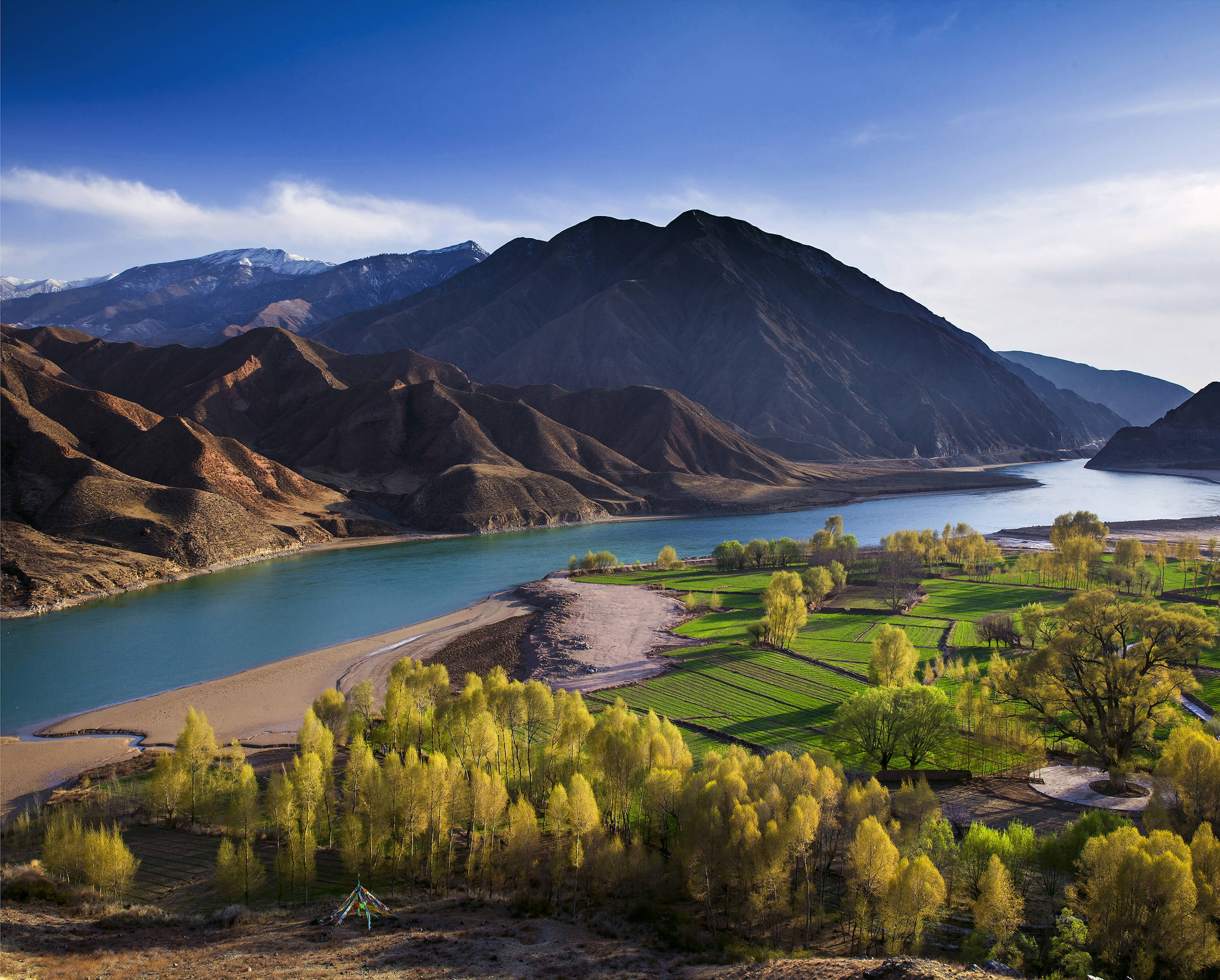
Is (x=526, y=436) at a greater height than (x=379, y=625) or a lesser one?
greater

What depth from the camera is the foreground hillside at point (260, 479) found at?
101562 millimetres

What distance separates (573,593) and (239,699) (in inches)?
1564

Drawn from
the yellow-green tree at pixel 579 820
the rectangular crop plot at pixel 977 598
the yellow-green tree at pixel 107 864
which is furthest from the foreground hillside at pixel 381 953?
the rectangular crop plot at pixel 977 598

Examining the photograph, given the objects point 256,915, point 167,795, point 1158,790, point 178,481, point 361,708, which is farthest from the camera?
point 178,481

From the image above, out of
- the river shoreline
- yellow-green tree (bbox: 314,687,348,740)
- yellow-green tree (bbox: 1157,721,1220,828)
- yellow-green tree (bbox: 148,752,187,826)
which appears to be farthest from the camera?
the river shoreline

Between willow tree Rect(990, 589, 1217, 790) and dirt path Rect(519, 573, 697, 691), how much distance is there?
28365 mm

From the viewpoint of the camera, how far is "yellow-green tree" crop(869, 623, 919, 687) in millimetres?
47938

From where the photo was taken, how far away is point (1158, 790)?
1061 inches

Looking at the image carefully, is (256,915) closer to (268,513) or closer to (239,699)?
(239,699)

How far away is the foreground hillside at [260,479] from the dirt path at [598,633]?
56482 millimetres

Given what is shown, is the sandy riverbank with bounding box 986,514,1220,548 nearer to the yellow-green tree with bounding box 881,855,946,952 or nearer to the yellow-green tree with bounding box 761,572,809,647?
the yellow-green tree with bounding box 761,572,809,647

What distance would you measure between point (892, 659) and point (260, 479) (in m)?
130

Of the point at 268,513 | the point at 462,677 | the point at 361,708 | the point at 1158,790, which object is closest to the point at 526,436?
the point at 268,513

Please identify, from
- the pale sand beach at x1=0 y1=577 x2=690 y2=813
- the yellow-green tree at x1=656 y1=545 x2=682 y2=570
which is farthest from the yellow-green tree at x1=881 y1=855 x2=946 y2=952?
the yellow-green tree at x1=656 y1=545 x2=682 y2=570
